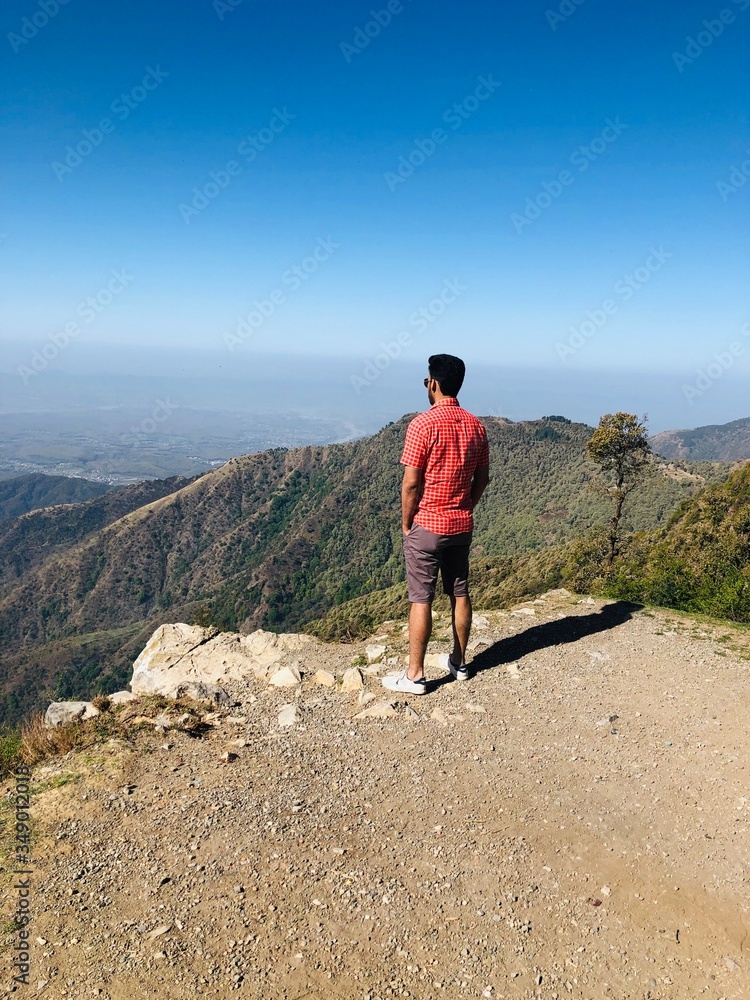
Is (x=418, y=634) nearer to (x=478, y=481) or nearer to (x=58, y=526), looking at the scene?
(x=478, y=481)

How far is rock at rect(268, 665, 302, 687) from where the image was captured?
6.70 m

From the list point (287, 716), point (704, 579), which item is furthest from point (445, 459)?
point (704, 579)

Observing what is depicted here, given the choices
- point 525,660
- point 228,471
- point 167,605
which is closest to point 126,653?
point 167,605

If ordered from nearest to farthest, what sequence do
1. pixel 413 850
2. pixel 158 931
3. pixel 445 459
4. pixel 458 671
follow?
pixel 158 931, pixel 413 850, pixel 445 459, pixel 458 671

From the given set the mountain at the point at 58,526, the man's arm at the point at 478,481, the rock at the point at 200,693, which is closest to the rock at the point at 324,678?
the rock at the point at 200,693

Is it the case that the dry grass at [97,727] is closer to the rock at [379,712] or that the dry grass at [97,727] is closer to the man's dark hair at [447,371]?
the rock at [379,712]

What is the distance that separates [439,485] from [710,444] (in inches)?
7941

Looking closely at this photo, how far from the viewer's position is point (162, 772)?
15.6 ft

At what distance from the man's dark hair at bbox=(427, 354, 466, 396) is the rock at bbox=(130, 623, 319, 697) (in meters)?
4.14

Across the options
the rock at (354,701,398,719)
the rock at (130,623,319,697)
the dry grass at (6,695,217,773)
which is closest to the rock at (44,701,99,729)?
the dry grass at (6,695,217,773)

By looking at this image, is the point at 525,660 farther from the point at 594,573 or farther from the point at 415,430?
the point at 594,573

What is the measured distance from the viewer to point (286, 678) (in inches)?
266

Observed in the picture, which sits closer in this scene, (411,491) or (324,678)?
(411,491)

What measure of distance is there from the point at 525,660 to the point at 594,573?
41.0ft
